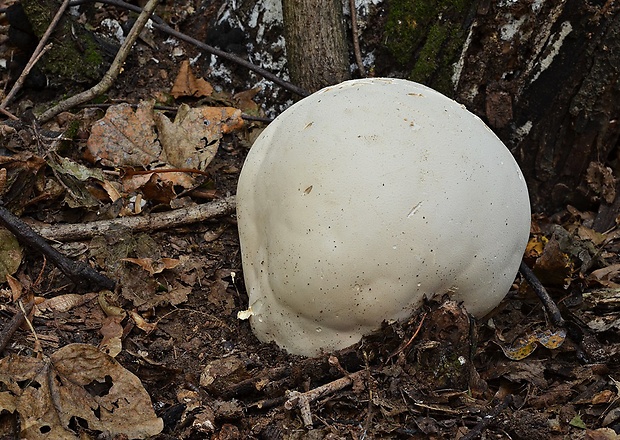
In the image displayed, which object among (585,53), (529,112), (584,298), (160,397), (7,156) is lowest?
(160,397)

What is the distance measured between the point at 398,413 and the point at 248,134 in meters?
1.83

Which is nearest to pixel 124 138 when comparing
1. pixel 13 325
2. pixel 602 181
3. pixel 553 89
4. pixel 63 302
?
pixel 63 302

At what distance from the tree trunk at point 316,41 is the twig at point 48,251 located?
144cm

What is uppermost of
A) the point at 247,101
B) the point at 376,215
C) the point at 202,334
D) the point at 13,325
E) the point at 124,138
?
the point at 376,215

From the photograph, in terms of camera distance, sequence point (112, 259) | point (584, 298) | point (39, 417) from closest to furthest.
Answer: point (39, 417), point (112, 259), point (584, 298)

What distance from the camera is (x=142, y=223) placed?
2938 millimetres

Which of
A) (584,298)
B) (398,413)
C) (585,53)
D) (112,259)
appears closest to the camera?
(398,413)

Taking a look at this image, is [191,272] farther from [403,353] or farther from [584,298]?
[584,298]

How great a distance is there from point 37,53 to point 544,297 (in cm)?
275

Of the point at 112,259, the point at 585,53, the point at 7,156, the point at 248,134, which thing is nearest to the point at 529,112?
the point at 585,53

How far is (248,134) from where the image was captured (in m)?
3.62

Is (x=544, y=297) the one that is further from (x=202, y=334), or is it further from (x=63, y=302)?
(x=63, y=302)

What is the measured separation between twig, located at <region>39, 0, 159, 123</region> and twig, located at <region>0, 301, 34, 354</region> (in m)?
1.19

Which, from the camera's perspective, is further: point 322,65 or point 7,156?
point 322,65
